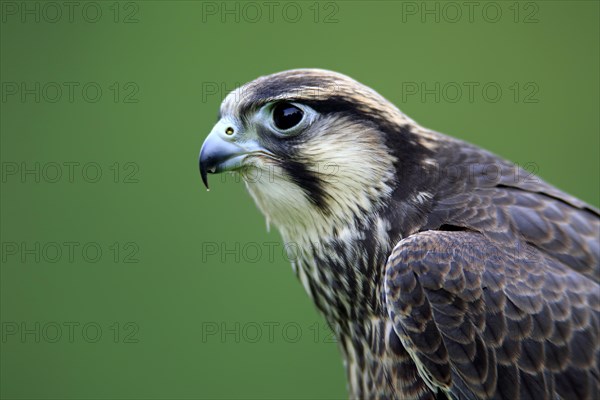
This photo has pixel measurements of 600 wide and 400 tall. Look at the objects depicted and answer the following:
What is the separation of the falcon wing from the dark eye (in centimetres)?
77

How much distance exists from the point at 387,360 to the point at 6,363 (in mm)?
3385

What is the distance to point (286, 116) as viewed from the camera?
3150mm

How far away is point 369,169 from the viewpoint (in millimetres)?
3080

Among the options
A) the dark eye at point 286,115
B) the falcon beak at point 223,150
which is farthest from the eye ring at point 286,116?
the falcon beak at point 223,150

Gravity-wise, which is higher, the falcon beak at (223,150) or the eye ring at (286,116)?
the eye ring at (286,116)

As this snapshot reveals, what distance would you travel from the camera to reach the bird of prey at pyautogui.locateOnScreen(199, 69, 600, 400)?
8.55 ft

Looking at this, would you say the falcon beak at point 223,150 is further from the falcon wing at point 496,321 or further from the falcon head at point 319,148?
the falcon wing at point 496,321

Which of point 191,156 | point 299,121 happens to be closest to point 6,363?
point 191,156

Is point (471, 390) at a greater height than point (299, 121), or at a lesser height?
lesser

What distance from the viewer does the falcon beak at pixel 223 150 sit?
3113mm

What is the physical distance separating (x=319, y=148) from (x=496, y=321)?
100cm

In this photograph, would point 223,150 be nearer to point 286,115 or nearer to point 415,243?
point 286,115

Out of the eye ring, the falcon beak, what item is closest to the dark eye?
the eye ring

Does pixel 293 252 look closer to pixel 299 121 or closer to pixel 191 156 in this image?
pixel 299 121
